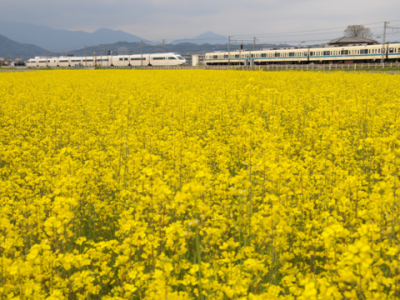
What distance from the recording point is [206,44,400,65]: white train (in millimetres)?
40972

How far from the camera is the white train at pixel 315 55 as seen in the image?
41.0 meters

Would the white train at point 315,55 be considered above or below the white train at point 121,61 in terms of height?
below

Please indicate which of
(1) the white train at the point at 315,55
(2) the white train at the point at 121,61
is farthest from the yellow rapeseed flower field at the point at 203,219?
(2) the white train at the point at 121,61

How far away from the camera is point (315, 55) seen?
4756 cm

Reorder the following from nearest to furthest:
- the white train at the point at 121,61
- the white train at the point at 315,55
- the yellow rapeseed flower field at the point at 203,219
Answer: the yellow rapeseed flower field at the point at 203,219
the white train at the point at 315,55
the white train at the point at 121,61

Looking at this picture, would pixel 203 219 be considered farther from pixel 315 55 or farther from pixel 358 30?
pixel 358 30

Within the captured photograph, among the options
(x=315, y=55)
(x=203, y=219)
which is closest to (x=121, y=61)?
(x=315, y=55)

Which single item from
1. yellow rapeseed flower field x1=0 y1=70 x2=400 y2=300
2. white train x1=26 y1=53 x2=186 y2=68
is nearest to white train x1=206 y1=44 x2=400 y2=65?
white train x1=26 y1=53 x2=186 y2=68


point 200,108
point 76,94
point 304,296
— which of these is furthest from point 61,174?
point 76,94

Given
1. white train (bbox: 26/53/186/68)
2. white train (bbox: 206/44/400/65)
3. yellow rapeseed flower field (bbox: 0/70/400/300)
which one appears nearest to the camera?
yellow rapeseed flower field (bbox: 0/70/400/300)

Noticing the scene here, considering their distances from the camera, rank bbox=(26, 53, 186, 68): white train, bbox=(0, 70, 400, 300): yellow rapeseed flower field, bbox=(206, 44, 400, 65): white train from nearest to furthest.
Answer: bbox=(0, 70, 400, 300): yellow rapeseed flower field
bbox=(206, 44, 400, 65): white train
bbox=(26, 53, 186, 68): white train

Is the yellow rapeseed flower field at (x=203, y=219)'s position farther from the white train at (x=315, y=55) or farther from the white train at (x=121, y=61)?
the white train at (x=121, y=61)

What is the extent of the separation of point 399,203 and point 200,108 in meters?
7.90

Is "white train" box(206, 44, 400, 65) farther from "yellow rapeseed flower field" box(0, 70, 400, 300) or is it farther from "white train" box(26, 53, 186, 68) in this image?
"yellow rapeseed flower field" box(0, 70, 400, 300)
